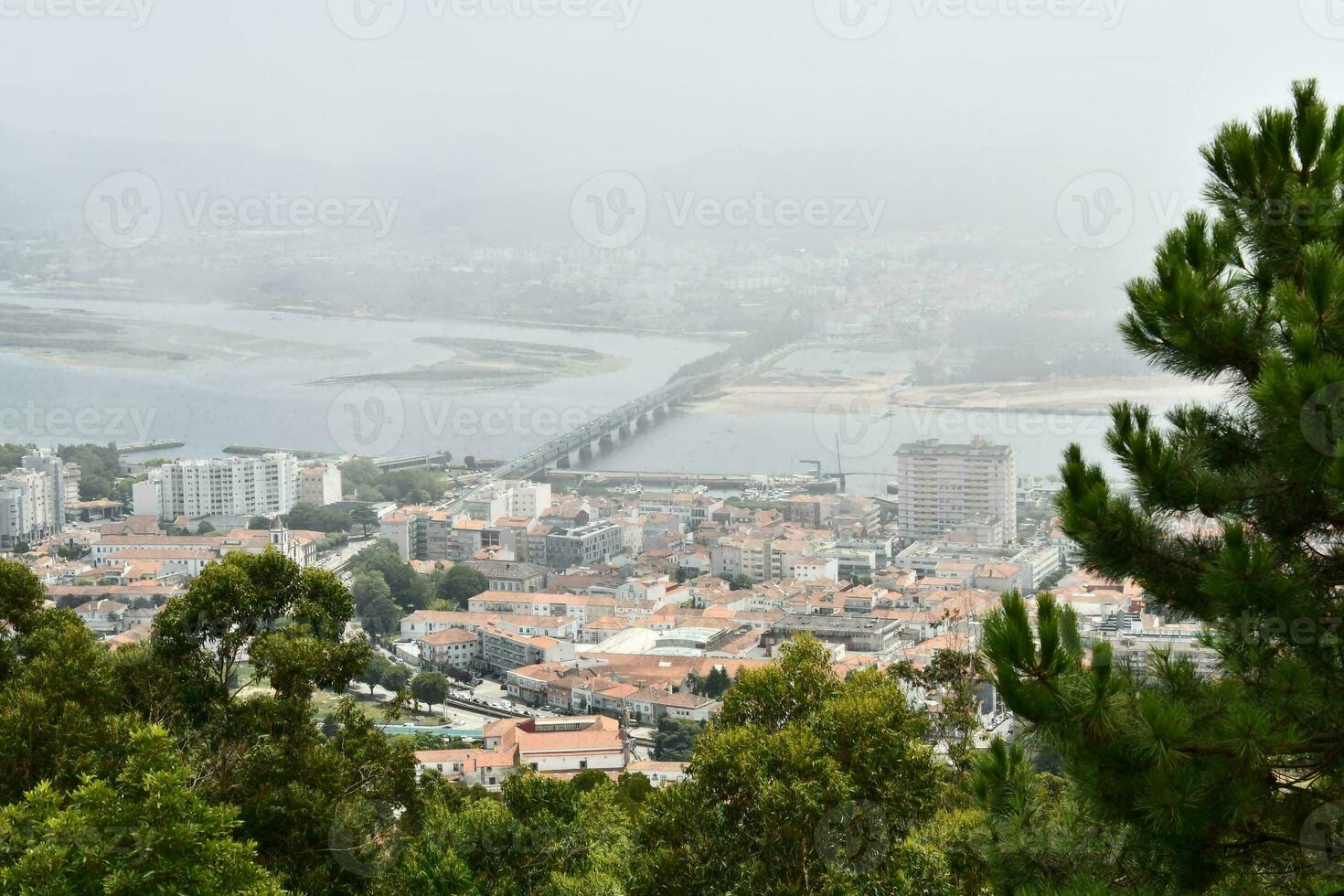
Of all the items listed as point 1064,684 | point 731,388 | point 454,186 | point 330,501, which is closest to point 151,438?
point 330,501

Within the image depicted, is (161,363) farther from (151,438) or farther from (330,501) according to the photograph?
(330,501)

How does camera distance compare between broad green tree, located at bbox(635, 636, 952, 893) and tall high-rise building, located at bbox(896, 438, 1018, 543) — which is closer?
broad green tree, located at bbox(635, 636, 952, 893)

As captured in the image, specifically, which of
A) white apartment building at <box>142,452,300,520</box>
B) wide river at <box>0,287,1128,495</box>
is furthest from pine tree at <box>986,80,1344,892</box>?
wide river at <box>0,287,1128,495</box>

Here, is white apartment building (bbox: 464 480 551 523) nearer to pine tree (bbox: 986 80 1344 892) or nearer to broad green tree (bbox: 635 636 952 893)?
broad green tree (bbox: 635 636 952 893)

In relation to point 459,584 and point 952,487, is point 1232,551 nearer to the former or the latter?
point 459,584

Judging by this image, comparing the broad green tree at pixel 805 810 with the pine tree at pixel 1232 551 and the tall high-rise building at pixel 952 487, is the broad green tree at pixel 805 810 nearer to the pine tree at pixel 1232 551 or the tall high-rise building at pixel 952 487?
the pine tree at pixel 1232 551

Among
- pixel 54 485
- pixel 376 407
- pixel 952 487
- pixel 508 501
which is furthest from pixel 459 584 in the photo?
pixel 376 407
